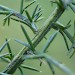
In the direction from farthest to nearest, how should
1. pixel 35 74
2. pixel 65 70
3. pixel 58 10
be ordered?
pixel 35 74 → pixel 58 10 → pixel 65 70

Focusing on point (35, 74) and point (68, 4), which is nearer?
point (68, 4)

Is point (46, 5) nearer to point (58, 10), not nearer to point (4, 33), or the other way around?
point (4, 33)

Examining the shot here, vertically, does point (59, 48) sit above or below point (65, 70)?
below

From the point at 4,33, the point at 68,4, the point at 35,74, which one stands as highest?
the point at 68,4

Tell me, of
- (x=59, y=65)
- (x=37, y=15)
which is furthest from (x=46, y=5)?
(x=59, y=65)

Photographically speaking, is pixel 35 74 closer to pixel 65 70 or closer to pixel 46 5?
pixel 46 5

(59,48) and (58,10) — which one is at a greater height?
(58,10)

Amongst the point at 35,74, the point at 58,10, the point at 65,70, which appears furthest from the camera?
the point at 35,74

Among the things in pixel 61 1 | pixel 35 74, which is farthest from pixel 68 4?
pixel 35 74

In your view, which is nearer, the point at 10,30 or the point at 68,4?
the point at 68,4
